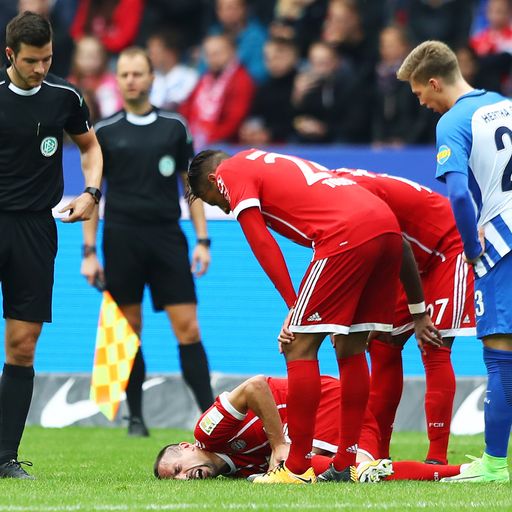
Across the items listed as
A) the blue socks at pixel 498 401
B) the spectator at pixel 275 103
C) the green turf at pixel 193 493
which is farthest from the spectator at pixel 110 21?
the blue socks at pixel 498 401

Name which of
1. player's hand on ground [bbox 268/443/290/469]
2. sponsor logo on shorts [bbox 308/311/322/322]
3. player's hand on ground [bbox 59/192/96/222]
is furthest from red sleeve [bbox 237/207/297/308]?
player's hand on ground [bbox 59/192/96/222]

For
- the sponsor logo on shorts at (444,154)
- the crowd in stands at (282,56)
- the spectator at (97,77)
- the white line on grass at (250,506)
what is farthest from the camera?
the spectator at (97,77)

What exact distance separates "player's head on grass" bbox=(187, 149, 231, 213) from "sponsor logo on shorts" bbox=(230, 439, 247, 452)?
4.12 ft

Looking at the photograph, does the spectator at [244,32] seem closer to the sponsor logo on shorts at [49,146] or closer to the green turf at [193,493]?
the green turf at [193,493]

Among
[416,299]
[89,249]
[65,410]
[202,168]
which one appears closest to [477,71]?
[89,249]

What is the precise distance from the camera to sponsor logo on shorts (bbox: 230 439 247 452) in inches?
277

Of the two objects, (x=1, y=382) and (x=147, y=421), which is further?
(x=147, y=421)

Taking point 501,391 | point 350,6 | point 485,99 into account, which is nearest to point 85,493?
point 501,391

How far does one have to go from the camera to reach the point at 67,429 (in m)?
10.4

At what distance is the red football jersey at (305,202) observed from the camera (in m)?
6.49

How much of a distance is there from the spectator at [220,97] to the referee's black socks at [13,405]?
22.6 feet

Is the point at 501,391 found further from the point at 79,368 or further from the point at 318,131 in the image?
the point at 318,131

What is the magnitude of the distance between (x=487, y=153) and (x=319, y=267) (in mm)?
1024

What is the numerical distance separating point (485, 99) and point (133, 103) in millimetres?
3821
